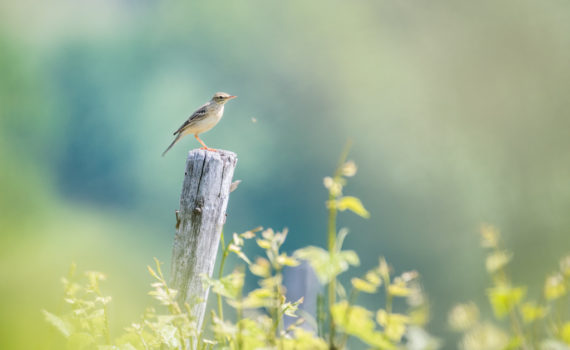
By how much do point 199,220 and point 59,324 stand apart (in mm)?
798

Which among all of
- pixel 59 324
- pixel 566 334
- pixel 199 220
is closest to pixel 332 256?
pixel 566 334

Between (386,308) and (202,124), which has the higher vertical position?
(202,124)

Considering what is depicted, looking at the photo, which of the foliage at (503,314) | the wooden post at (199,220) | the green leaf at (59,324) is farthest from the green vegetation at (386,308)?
the wooden post at (199,220)

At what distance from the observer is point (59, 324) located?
4.05ft

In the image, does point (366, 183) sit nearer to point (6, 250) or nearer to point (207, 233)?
point (6, 250)

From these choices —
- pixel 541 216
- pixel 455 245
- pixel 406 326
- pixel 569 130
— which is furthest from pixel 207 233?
pixel 569 130

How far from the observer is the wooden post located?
1.91 m

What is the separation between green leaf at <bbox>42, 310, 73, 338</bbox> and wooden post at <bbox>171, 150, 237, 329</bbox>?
0.60m

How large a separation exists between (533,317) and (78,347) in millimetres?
1017

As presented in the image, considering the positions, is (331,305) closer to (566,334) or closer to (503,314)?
(503,314)

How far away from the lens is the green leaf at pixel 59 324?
122 cm

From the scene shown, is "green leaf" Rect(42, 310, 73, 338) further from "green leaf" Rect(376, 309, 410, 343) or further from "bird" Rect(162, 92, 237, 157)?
"bird" Rect(162, 92, 237, 157)

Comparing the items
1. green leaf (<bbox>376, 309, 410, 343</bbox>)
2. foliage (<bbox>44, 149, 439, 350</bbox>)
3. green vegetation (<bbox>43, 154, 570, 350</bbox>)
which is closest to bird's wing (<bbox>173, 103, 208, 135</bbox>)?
foliage (<bbox>44, 149, 439, 350</bbox>)

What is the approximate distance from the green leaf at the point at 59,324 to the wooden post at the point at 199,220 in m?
0.60
